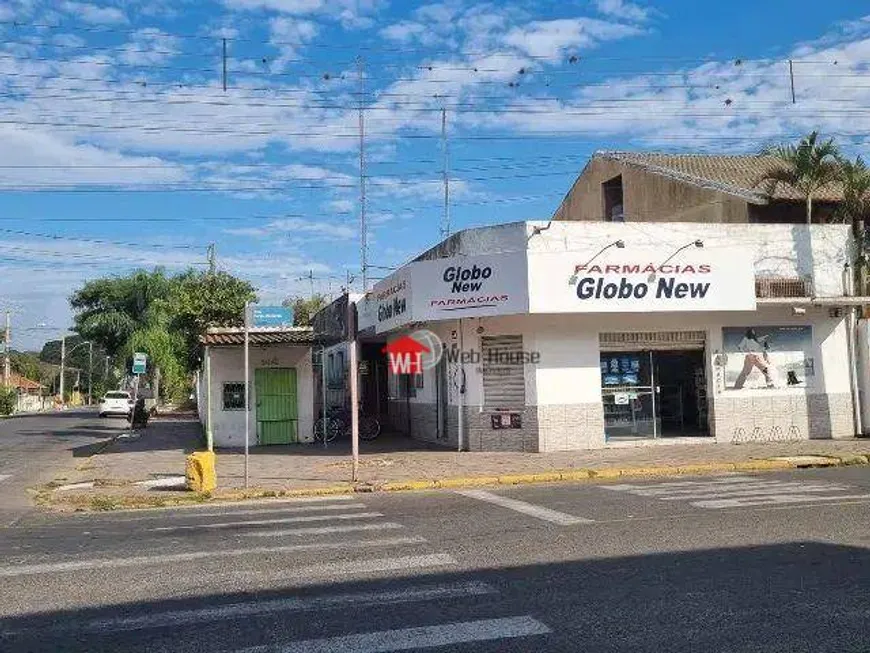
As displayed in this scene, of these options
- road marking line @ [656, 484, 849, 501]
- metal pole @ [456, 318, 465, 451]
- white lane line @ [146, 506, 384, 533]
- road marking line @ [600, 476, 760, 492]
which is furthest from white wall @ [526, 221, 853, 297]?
white lane line @ [146, 506, 384, 533]

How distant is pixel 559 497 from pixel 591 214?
21.7m

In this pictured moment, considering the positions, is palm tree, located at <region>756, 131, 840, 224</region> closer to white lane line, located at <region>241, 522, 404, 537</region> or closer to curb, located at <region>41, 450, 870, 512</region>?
curb, located at <region>41, 450, 870, 512</region>

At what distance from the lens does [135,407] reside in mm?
35031

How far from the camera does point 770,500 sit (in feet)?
38.8

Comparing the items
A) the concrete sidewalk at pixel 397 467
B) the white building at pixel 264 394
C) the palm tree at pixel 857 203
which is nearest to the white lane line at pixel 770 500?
the concrete sidewalk at pixel 397 467

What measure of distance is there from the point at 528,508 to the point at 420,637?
621cm

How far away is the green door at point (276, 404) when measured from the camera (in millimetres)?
24141

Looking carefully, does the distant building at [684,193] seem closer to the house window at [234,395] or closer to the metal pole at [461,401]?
the metal pole at [461,401]

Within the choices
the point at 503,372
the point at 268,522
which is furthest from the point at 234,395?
the point at 268,522

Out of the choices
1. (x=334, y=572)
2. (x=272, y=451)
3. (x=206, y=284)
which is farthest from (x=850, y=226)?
(x=206, y=284)

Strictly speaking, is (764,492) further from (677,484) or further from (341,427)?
(341,427)

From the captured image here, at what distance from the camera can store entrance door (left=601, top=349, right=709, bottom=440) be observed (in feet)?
66.6

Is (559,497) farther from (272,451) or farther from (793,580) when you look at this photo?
(272,451)

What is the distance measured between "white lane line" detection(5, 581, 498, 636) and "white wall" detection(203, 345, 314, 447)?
17.4 meters
